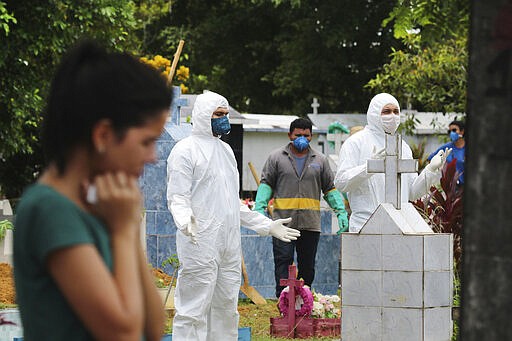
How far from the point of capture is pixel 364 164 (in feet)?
35.0

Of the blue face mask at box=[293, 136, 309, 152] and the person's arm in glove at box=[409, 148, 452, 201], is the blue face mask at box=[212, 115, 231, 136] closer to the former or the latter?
the person's arm in glove at box=[409, 148, 452, 201]

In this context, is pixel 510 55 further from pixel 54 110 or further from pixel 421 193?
pixel 421 193

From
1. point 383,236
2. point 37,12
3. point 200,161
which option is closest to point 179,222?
point 200,161

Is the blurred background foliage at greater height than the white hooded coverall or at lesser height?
greater

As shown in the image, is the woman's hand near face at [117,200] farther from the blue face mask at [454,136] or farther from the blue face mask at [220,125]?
the blue face mask at [454,136]

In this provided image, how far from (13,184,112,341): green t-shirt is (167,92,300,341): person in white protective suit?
19.1 feet

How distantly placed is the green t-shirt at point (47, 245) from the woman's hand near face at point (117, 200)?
3 centimetres

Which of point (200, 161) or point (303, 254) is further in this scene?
point (303, 254)

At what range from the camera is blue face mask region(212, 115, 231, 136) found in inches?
376

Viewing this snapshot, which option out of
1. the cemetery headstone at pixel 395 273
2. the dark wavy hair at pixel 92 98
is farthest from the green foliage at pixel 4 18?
the dark wavy hair at pixel 92 98

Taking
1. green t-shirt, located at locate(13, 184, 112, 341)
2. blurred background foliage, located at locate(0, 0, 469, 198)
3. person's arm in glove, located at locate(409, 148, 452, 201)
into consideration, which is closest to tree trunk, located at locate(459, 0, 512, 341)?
green t-shirt, located at locate(13, 184, 112, 341)

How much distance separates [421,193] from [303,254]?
110 inches

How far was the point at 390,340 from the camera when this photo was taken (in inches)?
387

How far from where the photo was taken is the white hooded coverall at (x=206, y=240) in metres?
9.08
